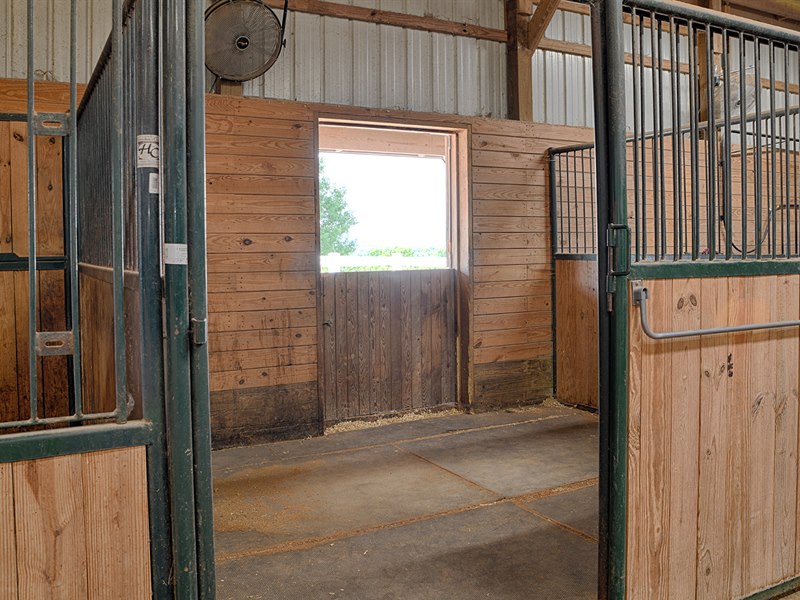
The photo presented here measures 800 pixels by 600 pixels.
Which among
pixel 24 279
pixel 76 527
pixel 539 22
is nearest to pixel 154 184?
pixel 76 527

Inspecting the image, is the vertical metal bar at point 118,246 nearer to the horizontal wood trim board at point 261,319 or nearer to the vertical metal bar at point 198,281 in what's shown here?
the vertical metal bar at point 198,281

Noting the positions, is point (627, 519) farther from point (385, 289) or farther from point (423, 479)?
point (385, 289)

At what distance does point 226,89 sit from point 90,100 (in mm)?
1490

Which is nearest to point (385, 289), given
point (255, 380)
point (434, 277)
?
point (434, 277)

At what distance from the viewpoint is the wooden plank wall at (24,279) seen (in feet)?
10.8

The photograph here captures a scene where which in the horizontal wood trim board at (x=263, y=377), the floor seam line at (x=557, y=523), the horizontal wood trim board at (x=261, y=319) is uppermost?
the horizontal wood trim board at (x=261, y=319)

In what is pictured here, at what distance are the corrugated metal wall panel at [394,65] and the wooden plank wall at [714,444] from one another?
9.57ft

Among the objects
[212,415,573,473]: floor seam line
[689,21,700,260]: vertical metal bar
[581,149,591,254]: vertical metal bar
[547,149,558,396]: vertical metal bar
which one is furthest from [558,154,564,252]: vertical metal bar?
[689,21,700,260]: vertical metal bar

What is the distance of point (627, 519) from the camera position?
1.69 meters

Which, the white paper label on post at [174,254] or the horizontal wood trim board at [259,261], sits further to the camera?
the horizontal wood trim board at [259,261]

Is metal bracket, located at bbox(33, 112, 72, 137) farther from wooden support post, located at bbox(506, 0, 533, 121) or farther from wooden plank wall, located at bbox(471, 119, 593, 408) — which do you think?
wooden support post, located at bbox(506, 0, 533, 121)

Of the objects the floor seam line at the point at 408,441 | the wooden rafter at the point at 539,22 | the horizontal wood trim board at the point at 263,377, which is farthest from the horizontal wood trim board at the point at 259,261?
the wooden rafter at the point at 539,22

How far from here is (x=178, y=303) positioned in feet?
4.08

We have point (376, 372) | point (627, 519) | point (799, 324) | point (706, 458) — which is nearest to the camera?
point (627, 519)
